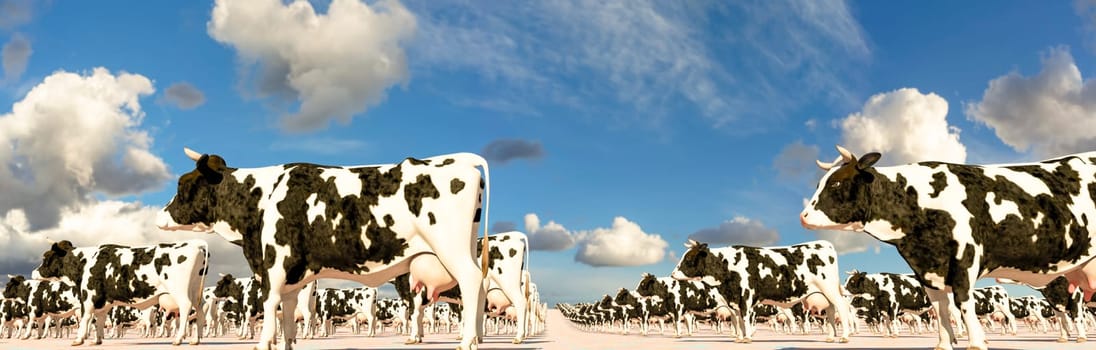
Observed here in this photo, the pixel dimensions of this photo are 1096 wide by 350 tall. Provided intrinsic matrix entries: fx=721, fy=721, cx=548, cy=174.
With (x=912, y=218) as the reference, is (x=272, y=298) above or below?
below

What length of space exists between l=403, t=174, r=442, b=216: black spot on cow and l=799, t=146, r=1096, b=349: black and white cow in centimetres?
541

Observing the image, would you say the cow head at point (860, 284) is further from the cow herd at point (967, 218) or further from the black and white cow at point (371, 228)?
the black and white cow at point (371, 228)

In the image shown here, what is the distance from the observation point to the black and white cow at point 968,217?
9.49 meters

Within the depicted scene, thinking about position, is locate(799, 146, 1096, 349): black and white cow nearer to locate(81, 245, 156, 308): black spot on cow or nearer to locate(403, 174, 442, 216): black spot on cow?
locate(403, 174, 442, 216): black spot on cow

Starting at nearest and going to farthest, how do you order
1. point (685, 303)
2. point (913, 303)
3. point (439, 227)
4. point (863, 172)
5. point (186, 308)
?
1. point (439, 227)
2. point (863, 172)
3. point (186, 308)
4. point (913, 303)
5. point (685, 303)

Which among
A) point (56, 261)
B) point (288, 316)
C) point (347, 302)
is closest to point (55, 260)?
point (56, 261)

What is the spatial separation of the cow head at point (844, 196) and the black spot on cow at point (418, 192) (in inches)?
213

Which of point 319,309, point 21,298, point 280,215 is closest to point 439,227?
point 280,215

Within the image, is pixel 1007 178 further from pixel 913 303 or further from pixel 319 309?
pixel 319 309

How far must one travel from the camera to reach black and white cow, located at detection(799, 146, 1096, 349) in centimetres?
949

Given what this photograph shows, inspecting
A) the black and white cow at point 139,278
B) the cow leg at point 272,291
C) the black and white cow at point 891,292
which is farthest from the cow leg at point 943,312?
the black and white cow at point 891,292

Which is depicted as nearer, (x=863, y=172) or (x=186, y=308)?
(x=863, y=172)

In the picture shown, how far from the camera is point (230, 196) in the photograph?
1098 cm

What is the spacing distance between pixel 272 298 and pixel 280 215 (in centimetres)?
114
